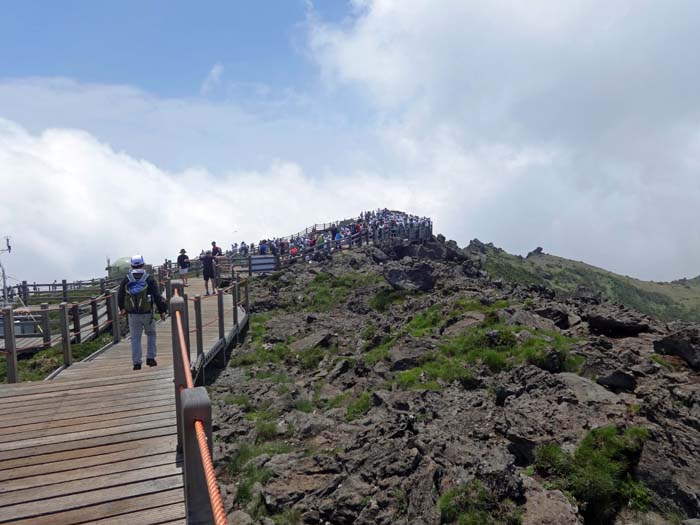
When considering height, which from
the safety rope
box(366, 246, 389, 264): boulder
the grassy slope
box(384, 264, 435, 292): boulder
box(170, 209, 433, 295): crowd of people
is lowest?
the grassy slope

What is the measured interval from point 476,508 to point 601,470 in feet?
6.22

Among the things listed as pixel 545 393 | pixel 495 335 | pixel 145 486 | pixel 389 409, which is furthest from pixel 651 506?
pixel 145 486

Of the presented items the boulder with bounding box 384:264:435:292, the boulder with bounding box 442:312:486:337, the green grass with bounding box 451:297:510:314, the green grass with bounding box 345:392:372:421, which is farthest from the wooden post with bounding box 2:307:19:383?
the boulder with bounding box 384:264:435:292

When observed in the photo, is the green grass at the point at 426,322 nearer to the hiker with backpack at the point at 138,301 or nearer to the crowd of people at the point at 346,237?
the hiker with backpack at the point at 138,301

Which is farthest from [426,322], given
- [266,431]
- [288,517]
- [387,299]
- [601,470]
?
[288,517]

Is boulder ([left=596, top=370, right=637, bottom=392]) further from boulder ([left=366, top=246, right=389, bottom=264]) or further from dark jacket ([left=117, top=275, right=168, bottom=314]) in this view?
boulder ([left=366, top=246, right=389, bottom=264])

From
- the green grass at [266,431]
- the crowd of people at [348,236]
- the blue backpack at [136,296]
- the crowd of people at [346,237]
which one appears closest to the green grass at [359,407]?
the green grass at [266,431]

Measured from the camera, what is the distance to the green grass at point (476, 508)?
5758 millimetres

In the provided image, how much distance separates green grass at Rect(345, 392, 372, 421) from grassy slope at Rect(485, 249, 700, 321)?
55.4 m

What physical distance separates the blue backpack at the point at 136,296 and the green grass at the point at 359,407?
14.7 feet

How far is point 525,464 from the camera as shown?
277 inches

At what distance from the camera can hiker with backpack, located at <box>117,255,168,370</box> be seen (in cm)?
855

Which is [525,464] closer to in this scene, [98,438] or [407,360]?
[407,360]

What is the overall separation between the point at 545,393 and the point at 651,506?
2.43 m
